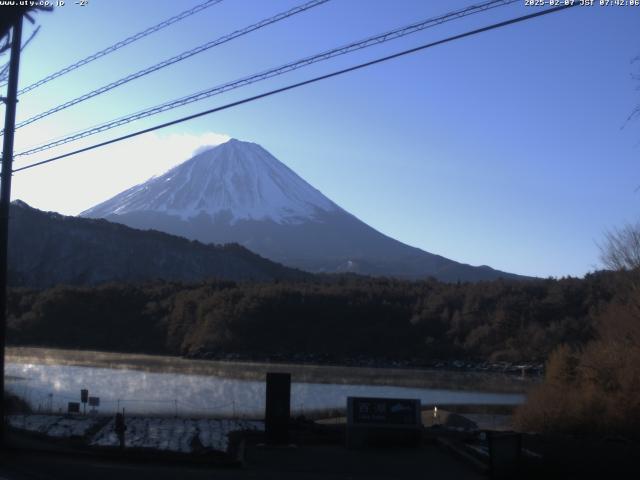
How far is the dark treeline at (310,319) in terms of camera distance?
84750mm

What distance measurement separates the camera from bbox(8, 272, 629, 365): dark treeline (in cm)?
8475

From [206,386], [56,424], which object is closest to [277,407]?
[56,424]

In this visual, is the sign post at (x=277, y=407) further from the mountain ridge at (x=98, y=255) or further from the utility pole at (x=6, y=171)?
the mountain ridge at (x=98, y=255)

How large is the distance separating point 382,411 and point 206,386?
3017 centimetres

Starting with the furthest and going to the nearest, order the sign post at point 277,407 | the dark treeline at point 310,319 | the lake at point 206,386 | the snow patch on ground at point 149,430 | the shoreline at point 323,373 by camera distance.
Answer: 1. the dark treeline at point 310,319
2. the shoreline at point 323,373
3. the lake at point 206,386
4. the snow patch on ground at point 149,430
5. the sign post at point 277,407

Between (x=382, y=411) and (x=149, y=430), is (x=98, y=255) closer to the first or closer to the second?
(x=149, y=430)

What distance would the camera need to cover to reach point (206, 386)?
4844 cm

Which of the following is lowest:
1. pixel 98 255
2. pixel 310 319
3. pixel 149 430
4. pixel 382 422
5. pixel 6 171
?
pixel 149 430

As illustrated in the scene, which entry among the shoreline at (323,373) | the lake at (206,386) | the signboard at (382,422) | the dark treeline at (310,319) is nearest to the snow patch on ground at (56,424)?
the signboard at (382,422)

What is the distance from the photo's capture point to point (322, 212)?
19750cm

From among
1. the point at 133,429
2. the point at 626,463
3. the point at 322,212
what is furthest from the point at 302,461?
the point at 322,212

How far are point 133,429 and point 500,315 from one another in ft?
221

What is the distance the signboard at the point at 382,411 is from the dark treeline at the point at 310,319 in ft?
203

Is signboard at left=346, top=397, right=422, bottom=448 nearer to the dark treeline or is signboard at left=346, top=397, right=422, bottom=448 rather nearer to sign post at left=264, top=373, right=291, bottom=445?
sign post at left=264, top=373, right=291, bottom=445
